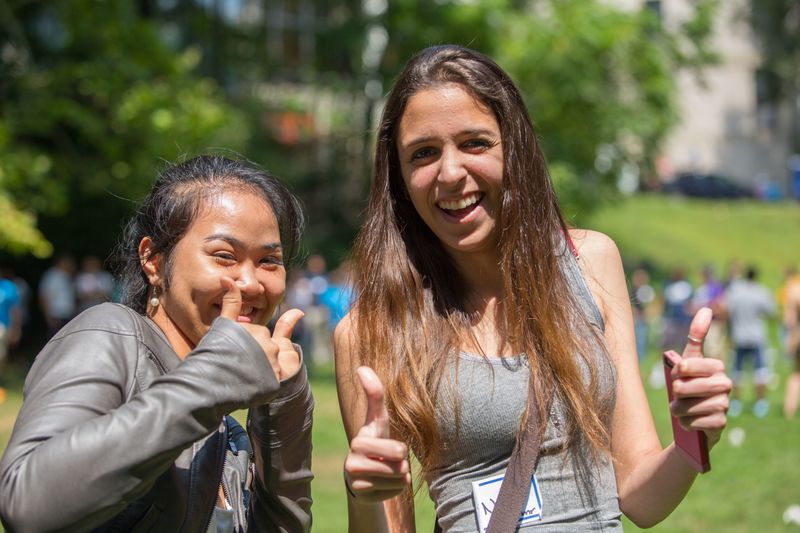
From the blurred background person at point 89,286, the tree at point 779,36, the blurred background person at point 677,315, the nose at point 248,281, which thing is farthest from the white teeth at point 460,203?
the tree at point 779,36

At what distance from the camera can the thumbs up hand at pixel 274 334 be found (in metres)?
1.99

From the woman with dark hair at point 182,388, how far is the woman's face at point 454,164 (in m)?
0.36

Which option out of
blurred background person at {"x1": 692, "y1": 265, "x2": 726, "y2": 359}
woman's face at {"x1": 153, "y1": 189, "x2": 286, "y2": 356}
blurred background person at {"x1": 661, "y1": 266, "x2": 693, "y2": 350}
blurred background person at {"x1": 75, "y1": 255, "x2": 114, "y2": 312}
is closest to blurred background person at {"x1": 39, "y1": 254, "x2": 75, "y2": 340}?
blurred background person at {"x1": 75, "y1": 255, "x2": 114, "y2": 312}

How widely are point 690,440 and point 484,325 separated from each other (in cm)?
68

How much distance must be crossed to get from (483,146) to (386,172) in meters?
0.33

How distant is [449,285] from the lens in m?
2.86

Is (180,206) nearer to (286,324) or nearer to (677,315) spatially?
(286,324)

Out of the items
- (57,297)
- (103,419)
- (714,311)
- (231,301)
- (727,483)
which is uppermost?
(231,301)

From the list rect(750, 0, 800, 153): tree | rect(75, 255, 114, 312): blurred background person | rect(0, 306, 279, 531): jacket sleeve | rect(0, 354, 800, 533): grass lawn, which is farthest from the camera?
rect(750, 0, 800, 153): tree

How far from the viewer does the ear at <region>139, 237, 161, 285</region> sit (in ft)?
7.58

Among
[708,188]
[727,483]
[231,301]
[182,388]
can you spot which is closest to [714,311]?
[727,483]

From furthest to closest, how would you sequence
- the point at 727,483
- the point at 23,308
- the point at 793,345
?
the point at 23,308
the point at 793,345
the point at 727,483

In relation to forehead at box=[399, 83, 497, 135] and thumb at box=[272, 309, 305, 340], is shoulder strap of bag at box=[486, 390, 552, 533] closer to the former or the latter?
thumb at box=[272, 309, 305, 340]

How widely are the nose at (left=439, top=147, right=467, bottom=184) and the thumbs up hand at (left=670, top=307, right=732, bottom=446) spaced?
0.74 meters
